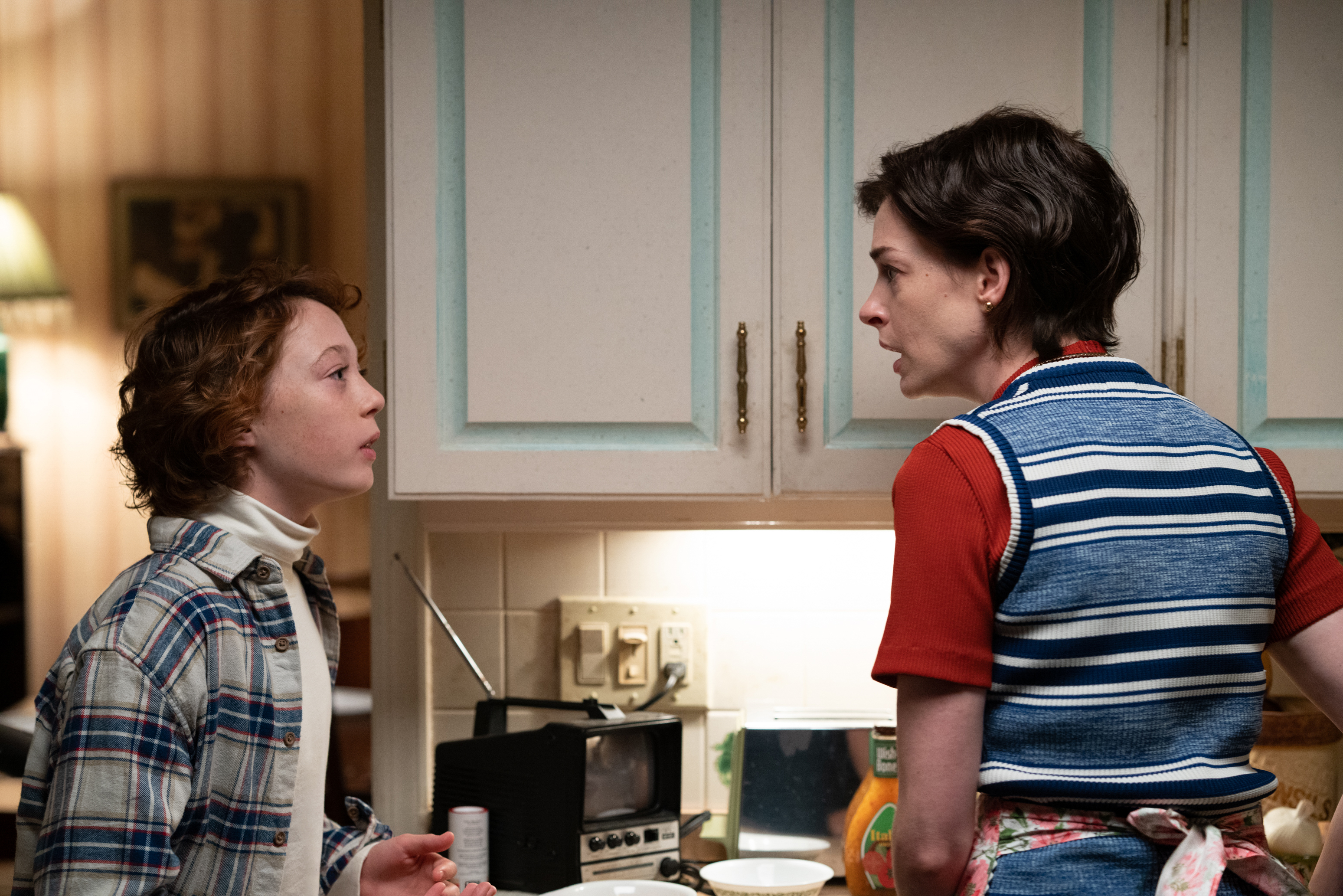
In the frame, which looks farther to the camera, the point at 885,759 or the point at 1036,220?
the point at 885,759

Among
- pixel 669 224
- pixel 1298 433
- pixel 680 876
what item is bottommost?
pixel 680 876

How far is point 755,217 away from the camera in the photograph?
4.48 ft

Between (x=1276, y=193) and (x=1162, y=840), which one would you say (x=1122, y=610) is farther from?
(x=1276, y=193)

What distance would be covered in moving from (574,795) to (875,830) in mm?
387

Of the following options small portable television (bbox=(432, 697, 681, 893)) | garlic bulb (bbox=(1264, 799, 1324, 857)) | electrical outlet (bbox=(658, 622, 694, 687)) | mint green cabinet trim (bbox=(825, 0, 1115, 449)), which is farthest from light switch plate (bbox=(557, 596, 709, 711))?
garlic bulb (bbox=(1264, 799, 1324, 857))

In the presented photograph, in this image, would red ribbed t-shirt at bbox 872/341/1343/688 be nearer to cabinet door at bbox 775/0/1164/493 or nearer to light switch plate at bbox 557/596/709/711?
cabinet door at bbox 775/0/1164/493

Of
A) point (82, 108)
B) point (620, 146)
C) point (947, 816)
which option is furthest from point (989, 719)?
point (82, 108)

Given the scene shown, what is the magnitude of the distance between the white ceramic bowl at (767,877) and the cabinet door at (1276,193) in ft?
2.47

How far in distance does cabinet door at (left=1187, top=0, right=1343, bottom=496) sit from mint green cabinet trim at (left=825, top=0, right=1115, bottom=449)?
0.49 ft

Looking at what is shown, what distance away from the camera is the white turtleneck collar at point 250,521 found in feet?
3.60

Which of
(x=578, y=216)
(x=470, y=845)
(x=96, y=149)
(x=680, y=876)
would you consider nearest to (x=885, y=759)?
(x=680, y=876)

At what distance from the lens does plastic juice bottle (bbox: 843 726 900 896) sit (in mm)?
1448

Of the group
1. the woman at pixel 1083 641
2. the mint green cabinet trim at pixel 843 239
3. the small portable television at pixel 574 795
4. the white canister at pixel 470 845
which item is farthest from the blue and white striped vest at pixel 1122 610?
the white canister at pixel 470 845

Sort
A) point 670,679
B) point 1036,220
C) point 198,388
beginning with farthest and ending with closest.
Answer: point 670,679, point 198,388, point 1036,220
